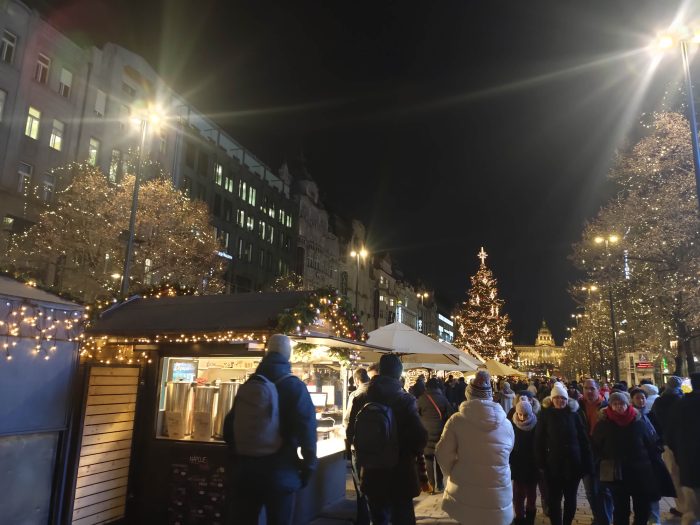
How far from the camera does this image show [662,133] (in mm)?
23266

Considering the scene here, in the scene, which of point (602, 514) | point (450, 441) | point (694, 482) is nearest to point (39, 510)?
point (450, 441)

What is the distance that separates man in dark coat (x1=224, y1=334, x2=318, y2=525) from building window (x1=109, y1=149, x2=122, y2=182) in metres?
33.0

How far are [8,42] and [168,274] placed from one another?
46.6 ft

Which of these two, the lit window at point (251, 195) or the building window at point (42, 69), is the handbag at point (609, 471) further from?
the lit window at point (251, 195)

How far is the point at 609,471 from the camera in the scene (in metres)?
6.86

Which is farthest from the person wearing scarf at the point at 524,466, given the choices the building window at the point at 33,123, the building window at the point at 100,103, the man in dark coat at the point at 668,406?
the building window at the point at 100,103

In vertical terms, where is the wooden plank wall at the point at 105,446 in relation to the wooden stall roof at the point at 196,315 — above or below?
below

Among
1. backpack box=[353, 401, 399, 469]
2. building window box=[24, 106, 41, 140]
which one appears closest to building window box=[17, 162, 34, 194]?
building window box=[24, 106, 41, 140]

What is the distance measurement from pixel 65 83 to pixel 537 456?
3308cm

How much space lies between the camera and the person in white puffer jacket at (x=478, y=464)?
4977 mm

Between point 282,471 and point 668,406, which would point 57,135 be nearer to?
point 282,471

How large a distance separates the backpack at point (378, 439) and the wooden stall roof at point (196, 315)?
2.67 metres

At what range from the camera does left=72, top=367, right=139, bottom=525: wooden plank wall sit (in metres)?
7.14

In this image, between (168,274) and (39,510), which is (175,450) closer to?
(39,510)
